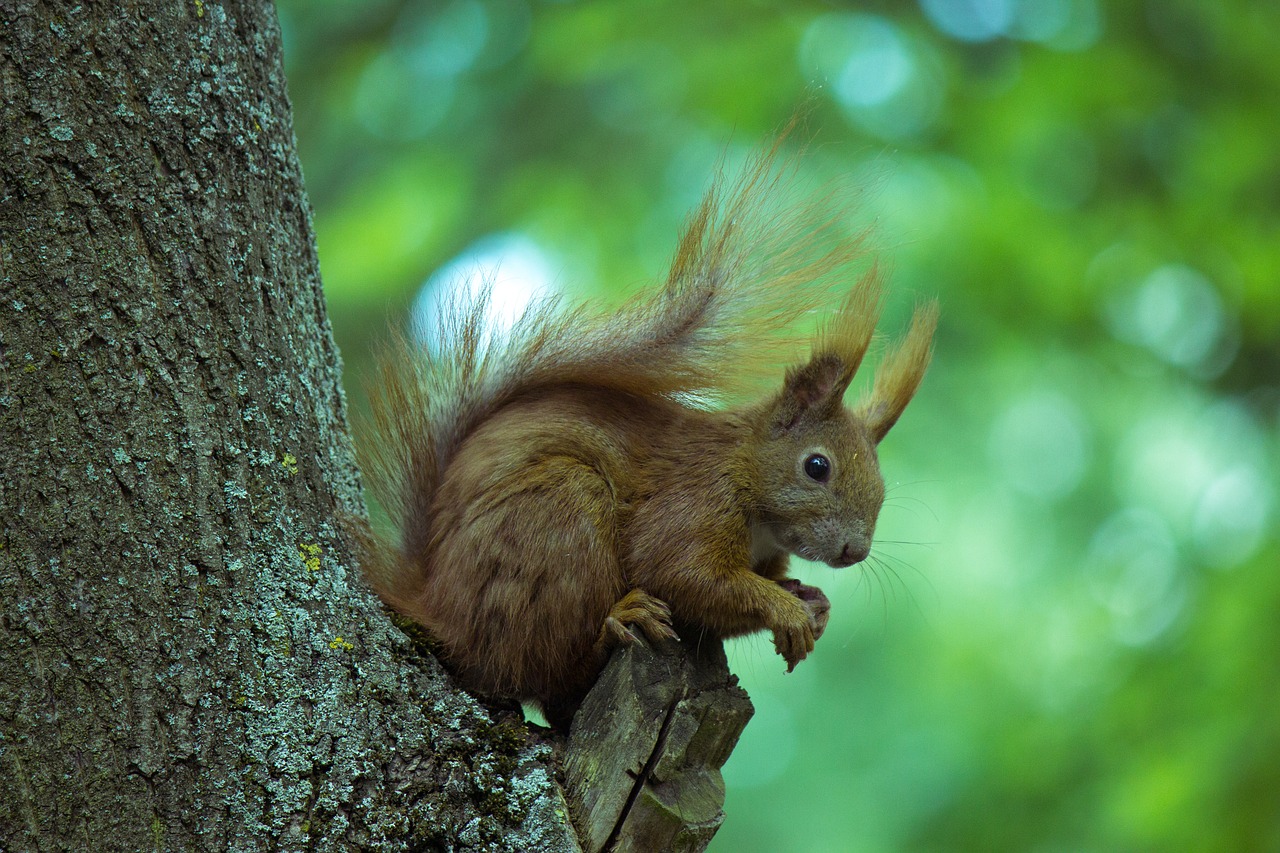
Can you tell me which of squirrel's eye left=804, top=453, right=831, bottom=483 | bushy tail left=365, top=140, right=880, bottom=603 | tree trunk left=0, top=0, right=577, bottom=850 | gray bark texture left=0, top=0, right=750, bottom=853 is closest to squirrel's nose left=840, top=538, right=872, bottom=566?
squirrel's eye left=804, top=453, right=831, bottom=483

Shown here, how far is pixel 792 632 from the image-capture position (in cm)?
187

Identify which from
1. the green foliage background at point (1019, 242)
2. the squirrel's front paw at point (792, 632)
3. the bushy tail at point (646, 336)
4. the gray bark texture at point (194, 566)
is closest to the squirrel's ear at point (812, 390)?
the bushy tail at point (646, 336)

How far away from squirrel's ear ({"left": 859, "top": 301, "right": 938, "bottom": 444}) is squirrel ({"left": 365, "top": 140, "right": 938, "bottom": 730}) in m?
0.14

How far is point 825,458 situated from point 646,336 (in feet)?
1.59

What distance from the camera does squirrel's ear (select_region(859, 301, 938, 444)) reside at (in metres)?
2.32

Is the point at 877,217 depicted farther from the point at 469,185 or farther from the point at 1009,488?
the point at 1009,488

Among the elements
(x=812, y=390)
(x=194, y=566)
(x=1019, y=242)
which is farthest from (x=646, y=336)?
(x=1019, y=242)

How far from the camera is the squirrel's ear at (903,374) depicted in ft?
7.62

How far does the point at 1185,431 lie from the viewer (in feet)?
15.7

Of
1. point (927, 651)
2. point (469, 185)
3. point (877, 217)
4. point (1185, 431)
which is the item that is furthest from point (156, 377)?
point (1185, 431)

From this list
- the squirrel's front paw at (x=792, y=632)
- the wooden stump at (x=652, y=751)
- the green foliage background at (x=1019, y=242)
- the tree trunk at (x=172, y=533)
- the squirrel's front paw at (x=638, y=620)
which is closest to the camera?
the tree trunk at (x=172, y=533)

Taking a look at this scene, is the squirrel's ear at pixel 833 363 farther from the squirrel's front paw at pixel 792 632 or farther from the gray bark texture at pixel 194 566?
the gray bark texture at pixel 194 566

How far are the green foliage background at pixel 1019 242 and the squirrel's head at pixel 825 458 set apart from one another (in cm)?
142

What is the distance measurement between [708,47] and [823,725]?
142 inches
